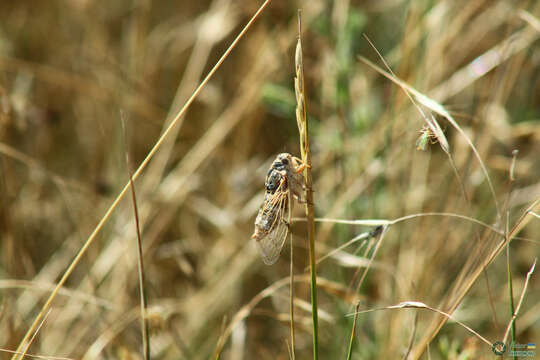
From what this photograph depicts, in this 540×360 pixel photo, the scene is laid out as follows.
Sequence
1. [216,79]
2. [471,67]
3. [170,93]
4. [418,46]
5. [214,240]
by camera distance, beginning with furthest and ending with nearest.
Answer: [170,93]
[216,79]
[214,240]
[471,67]
[418,46]

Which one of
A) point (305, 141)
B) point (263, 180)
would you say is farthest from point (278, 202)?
point (263, 180)

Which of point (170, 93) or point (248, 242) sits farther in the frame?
point (170, 93)

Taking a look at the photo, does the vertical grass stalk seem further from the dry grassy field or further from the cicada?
the dry grassy field

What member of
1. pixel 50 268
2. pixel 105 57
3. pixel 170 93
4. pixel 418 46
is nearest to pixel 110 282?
pixel 50 268

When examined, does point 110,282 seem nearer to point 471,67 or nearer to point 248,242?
point 248,242

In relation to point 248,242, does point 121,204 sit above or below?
above

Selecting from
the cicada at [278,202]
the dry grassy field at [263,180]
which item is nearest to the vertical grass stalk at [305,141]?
the cicada at [278,202]

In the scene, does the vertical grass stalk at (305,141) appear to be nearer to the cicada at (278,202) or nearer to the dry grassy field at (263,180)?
the cicada at (278,202)
